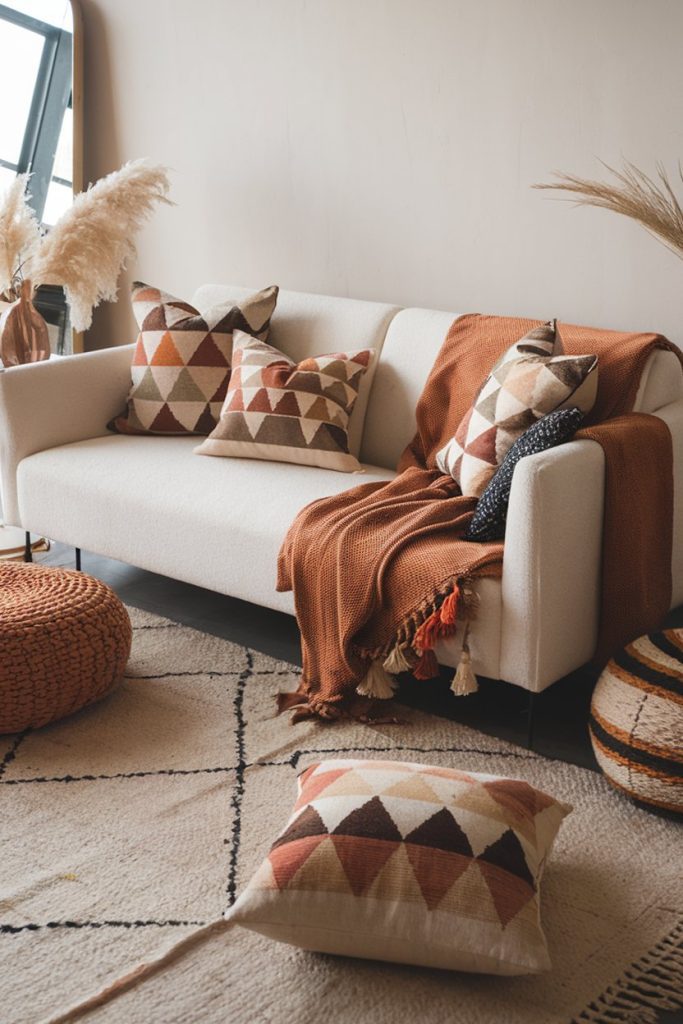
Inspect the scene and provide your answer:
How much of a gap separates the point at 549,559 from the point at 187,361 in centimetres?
147

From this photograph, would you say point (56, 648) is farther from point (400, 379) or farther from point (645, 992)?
point (645, 992)

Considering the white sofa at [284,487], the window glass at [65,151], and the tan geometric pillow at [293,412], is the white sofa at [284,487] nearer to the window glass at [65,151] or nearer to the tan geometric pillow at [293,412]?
the tan geometric pillow at [293,412]

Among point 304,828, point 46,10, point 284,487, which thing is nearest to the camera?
point 304,828

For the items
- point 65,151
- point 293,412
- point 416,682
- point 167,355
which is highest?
point 65,151

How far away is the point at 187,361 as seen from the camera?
343cm

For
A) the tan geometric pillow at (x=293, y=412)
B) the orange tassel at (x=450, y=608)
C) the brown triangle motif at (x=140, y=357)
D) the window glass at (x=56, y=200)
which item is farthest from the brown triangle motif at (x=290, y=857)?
the window glass at (x=56, y=200)

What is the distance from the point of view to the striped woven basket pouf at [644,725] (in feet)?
7.05

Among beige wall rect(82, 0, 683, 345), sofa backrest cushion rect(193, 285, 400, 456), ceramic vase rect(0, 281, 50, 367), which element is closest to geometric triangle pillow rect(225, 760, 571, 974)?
sofa backrest cushion rect(193, 285, 400, 456)

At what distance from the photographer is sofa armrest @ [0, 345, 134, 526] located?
3316 mm

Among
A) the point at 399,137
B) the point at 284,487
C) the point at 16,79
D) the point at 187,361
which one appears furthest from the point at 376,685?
the point at 16,79

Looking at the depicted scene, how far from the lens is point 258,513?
9.31 feet

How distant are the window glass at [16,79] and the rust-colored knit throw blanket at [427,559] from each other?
2.43 m

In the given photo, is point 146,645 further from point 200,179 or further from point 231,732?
point 200,179

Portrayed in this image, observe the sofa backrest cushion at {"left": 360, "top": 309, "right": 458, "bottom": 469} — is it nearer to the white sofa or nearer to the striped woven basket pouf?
the white sofa
